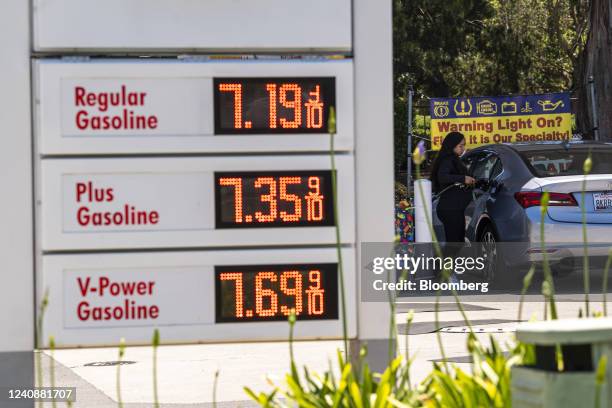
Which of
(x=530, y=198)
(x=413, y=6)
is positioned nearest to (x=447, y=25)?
(x=413, y=6)

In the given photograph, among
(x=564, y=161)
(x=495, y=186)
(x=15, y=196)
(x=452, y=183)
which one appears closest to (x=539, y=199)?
(x=564, y=161)

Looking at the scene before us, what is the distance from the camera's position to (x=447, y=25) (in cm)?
4591

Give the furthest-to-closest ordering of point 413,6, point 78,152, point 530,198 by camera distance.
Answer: point 413,6 < point 530,198 < point 78,152

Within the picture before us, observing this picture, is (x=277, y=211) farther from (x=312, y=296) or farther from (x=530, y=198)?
(x=530, y=198)

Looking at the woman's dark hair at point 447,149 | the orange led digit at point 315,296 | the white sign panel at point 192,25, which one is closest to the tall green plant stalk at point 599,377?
the orange led digit at point 315,296

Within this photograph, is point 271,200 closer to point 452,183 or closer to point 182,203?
point 182,203

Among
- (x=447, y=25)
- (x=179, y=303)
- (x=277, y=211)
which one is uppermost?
(x=447, y=25)

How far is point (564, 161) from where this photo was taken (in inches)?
603

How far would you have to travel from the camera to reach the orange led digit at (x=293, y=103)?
5.81m

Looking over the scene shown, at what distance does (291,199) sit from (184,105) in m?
0.66

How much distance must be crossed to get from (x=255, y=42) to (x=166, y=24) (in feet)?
1.39

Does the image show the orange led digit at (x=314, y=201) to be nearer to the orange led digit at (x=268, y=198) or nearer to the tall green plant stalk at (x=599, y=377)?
the orange led digit at (x=268, y=198)

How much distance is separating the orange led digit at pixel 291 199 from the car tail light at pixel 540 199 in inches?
361

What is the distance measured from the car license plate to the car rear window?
17.0 inches
